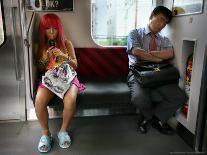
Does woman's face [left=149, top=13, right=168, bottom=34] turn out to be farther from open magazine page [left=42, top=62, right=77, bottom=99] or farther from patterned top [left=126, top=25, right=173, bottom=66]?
open magazine page [left=42, top=62, right=77, bottom=99]

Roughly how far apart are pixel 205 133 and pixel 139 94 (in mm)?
806

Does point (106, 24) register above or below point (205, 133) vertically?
above

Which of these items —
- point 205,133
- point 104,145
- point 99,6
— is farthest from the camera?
point 99,6

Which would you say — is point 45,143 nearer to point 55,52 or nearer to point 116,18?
point 55,52

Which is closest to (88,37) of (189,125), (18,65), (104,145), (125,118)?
(18,65)

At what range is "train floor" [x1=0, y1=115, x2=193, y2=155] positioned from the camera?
2.61m

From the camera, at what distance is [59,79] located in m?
2.72

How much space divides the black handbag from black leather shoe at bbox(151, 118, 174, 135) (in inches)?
21.3

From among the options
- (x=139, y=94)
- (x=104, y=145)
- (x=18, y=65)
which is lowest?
(x=104, y=145)

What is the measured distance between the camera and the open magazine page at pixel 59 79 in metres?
2.69

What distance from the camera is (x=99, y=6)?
3438mm

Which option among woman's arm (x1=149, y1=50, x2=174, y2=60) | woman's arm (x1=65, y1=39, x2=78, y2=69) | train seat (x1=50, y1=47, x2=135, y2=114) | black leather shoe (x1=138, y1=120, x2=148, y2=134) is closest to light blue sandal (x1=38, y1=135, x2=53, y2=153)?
train seat (x1=50, y1=47, x2=135, y2=114)

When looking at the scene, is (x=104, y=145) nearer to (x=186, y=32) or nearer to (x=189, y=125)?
(x=189, y=125)

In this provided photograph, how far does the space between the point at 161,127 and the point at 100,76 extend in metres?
1.09
